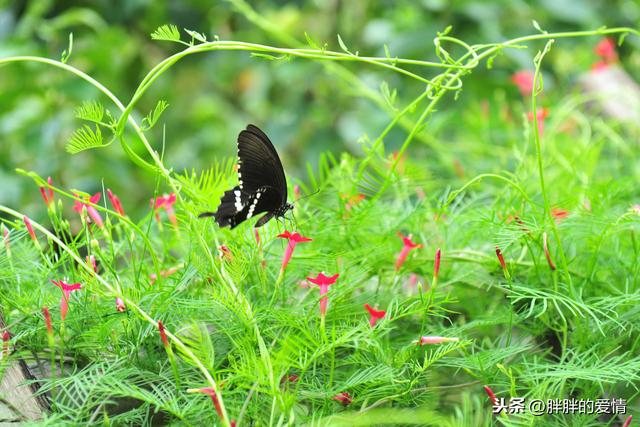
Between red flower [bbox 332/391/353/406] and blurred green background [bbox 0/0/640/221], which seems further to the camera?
blurred green background [bbox 0/0/640/221]

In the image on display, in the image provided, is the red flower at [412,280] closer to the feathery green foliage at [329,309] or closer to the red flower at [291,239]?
the feathery green foliage at [329,309]

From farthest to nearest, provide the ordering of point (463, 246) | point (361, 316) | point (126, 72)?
point (126, 72) < point (463, 246) < point (361, 316)

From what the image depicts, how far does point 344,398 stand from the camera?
0.51 metres

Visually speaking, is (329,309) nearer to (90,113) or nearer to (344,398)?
(344,398)

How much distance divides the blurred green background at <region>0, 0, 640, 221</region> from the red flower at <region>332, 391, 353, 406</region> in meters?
0.82

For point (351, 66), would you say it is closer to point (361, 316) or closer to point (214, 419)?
point (361, 316)

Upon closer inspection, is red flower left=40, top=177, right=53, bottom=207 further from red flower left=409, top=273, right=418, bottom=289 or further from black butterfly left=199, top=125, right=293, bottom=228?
red flower left=409, top=273, right=418, bottom=289

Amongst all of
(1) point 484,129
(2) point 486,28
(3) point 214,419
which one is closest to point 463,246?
(3) point 214,419

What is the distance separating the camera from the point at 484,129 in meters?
1.21

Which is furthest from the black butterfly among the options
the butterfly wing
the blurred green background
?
the blurred green background

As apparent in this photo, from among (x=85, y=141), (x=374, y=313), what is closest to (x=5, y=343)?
(x=85, y=141)

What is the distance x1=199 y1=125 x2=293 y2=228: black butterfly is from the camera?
0.58 meters

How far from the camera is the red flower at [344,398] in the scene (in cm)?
51

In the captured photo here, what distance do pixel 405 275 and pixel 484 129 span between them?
0.57 metres
